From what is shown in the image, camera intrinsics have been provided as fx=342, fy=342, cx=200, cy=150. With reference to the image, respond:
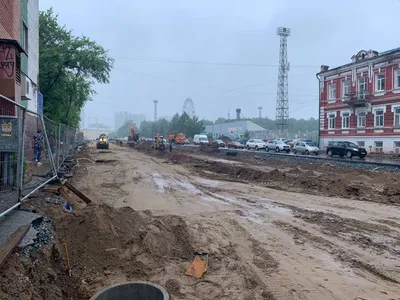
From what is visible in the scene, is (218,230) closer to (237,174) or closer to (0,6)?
(0,6)

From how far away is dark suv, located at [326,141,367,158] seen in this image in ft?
103

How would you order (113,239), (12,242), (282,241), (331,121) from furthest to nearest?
(331,121)
(282,241)
(113,239)
(12,242)

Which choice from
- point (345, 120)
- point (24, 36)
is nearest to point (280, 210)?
point (24, 36)

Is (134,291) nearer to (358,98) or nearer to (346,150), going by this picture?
(346,150)

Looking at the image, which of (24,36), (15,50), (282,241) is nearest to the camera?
(282,241)

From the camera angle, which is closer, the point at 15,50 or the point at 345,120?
the point at 15,50

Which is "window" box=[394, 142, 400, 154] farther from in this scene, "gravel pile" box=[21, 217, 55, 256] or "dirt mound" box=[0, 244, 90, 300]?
"dirt mound" box=[0, 244, 90, 300]

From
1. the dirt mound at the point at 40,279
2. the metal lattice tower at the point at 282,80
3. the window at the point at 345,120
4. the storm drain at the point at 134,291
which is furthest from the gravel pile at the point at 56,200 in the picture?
the metal lattice tower at the point at 282,80

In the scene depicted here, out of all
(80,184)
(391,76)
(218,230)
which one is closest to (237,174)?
(80,184)

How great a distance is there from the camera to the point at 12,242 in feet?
14.7

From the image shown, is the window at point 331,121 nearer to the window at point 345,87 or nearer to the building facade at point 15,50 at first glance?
the window at point 345,87

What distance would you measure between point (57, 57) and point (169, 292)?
90.8 ft

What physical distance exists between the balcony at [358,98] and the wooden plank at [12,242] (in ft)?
139

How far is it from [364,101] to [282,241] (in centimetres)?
3857
